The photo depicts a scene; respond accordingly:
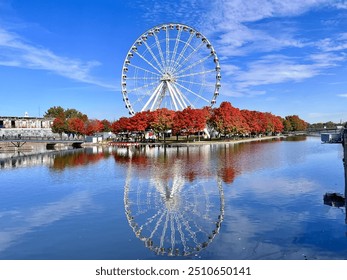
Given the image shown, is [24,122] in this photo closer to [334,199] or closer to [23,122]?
[23,122]

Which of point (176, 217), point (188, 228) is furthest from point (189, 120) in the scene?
point (188, 228)

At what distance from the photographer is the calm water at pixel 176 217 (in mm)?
14328

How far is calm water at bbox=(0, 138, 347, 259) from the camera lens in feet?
47.0

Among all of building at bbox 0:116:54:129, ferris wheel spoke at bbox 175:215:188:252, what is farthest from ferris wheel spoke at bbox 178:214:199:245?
building at bbox 0:116:54:129

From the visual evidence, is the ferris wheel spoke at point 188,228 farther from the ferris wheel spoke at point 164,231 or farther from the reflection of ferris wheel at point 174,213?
the ferris wheel spoke at point 164,231

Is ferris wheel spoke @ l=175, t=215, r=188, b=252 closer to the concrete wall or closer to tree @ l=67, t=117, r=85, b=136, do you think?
tree @ l=67, t=117, r=85, b=136

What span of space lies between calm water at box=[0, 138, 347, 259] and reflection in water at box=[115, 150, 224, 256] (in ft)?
0.15

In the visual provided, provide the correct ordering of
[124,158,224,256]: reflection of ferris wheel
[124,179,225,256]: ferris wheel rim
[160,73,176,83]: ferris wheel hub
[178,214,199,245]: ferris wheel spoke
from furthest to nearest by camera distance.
Answer: [160,73,176,83]: ferris wheel hub < [178,214,199,245]: ferris wheel spoke < [124,158,224,256]: reflection of ferris wheel < [124,179,225,256]: ferris wheel rim

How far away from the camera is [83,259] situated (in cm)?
1359

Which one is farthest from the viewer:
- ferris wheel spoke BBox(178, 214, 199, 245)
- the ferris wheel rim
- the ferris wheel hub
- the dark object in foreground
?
the ferris wheel hub

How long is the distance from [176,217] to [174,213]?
2.89 feet

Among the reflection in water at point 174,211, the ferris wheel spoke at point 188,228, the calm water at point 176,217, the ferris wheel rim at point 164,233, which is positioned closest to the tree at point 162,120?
the calm water at point 176,217

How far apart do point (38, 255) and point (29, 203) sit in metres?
10.6

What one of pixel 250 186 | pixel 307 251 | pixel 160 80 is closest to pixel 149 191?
pixel 250 186
